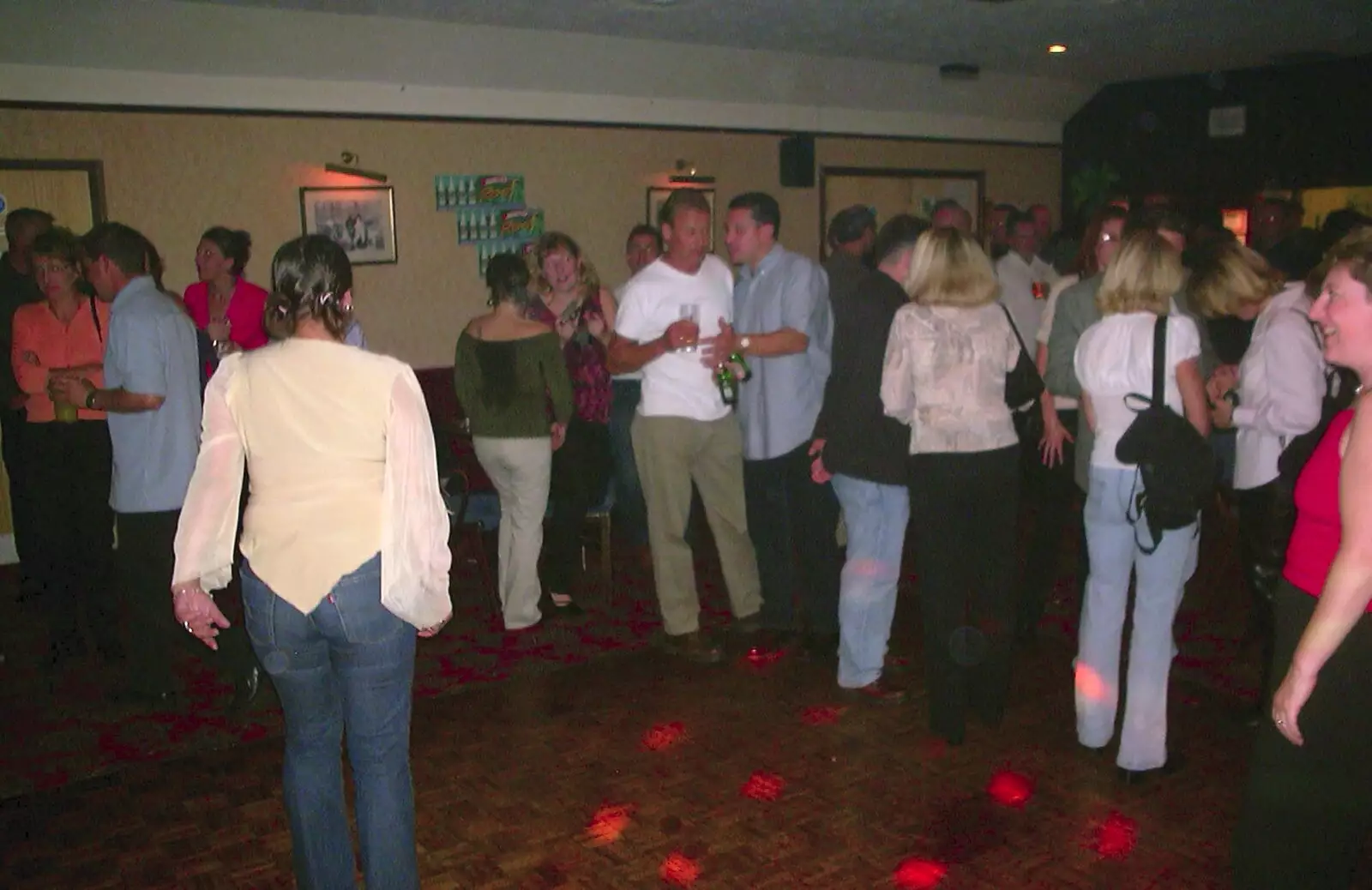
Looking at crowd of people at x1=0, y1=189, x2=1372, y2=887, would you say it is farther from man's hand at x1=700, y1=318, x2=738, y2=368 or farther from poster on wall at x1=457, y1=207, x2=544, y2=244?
poster on wall at x1=457, y1=207, x2=544, y2=244

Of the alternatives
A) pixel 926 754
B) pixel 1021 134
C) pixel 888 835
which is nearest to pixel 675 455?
pixel 926 754

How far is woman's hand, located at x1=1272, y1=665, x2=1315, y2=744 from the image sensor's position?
1.99 m

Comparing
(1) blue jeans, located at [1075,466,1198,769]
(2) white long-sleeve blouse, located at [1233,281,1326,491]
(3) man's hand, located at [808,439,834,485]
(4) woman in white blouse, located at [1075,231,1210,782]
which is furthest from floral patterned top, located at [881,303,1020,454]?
(2) white long-sleeve blouse, located at [1233,281,1326,491]

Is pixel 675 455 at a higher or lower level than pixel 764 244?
lower

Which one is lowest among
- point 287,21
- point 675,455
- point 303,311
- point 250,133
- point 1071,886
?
point 1071,886

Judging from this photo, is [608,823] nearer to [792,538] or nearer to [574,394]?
[792,538]

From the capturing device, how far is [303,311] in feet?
7.71

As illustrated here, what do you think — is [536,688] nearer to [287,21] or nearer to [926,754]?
[926,754]

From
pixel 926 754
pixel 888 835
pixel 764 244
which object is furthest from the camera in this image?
pixel 764 244

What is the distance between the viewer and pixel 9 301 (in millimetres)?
4996

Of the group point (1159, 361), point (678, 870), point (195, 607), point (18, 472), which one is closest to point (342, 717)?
point (195, 607)

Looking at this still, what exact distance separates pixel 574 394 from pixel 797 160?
15.0ft

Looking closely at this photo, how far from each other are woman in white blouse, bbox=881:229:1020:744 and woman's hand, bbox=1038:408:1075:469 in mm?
715

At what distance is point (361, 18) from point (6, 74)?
1.80m
